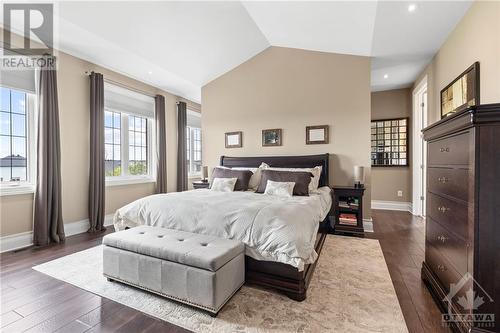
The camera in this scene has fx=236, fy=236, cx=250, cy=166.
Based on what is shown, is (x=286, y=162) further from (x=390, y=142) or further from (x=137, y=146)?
A: (x=137, y=146)

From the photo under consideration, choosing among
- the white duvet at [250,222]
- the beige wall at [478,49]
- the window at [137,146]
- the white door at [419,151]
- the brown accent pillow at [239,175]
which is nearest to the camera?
the white duvet at [250,222]

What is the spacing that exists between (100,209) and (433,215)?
4.64 m

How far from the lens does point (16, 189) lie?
3.18 metres

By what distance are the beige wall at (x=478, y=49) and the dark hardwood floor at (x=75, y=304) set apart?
1890mm

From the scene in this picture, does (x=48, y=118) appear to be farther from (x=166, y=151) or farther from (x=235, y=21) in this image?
(x=235, y=21)

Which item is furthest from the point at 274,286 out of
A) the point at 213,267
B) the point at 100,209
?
the point at 100,209

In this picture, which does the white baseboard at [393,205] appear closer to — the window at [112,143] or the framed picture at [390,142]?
the framed picture at [390,142]

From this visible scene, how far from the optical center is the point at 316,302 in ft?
6.37

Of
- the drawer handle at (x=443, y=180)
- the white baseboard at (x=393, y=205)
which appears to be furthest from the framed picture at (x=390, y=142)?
the drawer handle at (x=443, y=180)

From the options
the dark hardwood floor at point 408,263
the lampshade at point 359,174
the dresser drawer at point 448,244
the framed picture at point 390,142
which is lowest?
the dark hardwood floor at point 408,263

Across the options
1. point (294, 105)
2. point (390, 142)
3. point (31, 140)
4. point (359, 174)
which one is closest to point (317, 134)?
point (294, 105)

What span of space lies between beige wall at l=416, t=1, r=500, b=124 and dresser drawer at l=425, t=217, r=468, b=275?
4.35 feet

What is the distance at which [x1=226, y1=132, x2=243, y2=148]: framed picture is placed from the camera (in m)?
4.96

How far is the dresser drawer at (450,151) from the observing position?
149 cm
